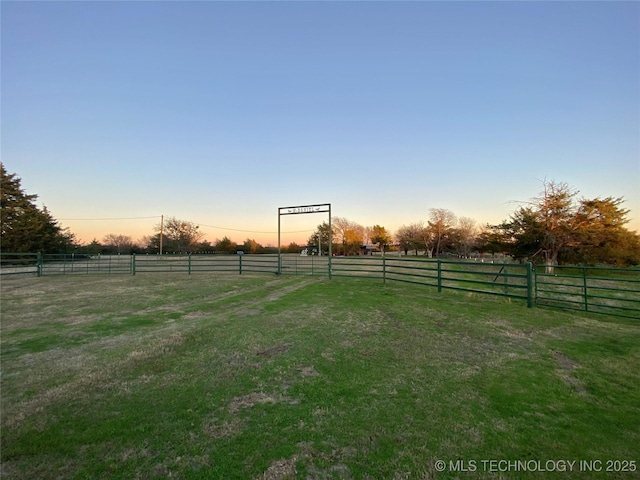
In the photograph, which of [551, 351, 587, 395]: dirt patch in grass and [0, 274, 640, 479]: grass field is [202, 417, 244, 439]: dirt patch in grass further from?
[551, 351, 587, 395]: dirt patch in grass

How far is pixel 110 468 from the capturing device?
203cm

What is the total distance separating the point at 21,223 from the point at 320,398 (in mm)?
37330

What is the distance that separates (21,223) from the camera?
1080 inches

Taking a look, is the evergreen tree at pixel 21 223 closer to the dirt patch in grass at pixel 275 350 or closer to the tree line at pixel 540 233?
the tree line at pixel 540 233

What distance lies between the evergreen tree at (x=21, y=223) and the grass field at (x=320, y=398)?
30043 mm

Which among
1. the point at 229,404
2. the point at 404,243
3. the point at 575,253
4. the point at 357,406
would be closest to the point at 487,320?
the point at 357,406

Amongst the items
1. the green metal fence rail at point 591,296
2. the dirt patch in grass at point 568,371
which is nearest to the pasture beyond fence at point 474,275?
the green metal fence rail at point 591,296

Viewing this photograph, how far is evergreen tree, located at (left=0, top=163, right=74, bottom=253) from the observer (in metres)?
27.0

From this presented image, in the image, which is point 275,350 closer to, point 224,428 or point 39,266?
point 224,428

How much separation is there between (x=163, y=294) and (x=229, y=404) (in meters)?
8.42

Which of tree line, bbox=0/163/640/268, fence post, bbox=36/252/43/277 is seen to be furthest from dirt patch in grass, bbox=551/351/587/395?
fence post, bbox=36/252/43/277

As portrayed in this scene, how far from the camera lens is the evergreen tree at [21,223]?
26953mm

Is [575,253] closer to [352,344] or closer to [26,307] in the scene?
[352,344]

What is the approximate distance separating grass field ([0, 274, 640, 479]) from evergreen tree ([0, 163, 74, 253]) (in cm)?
3004
